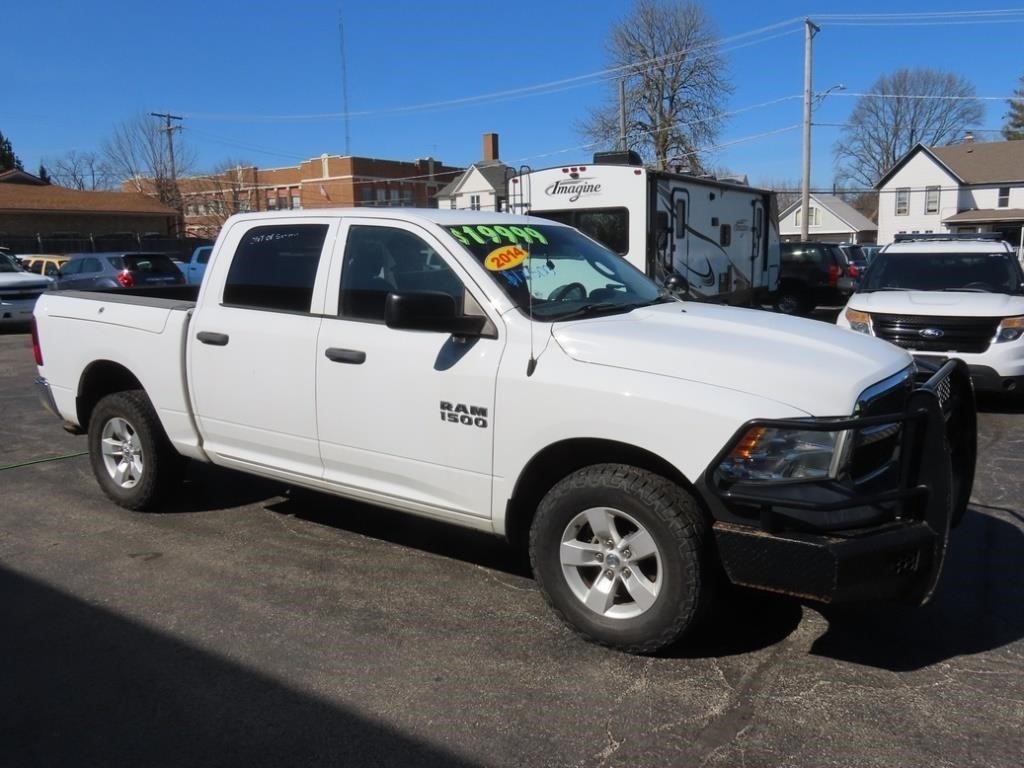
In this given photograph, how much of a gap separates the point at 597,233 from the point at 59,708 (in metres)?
9.48

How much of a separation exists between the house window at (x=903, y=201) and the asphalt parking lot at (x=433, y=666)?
188 feet

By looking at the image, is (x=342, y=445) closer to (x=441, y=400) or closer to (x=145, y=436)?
(x=441, y=400)

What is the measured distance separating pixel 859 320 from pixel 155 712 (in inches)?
303

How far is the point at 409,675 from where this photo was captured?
3523mm

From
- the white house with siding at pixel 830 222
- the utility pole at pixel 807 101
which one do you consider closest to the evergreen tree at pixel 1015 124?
the white house with siding at pixel 830 222

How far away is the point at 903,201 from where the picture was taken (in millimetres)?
56312

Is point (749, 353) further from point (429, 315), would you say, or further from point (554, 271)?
point (429, 315)

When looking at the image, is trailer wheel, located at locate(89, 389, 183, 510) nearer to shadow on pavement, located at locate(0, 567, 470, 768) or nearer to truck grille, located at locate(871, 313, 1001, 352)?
shadow on pavement, located at locate(0, 567, 470, 768)

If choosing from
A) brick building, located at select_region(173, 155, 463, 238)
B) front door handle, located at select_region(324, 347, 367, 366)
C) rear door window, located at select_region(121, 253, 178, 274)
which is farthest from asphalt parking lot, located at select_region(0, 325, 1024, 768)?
brick building, located at select_region(173, 155, 463, 238)

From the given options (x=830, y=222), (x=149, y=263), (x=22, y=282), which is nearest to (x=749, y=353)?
(x=22, y=282)

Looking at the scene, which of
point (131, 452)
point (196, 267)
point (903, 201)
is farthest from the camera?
point (903, 201)

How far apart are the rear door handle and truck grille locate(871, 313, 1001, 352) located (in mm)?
6550

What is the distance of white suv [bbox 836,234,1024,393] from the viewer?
805cm

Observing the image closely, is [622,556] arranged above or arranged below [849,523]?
below
